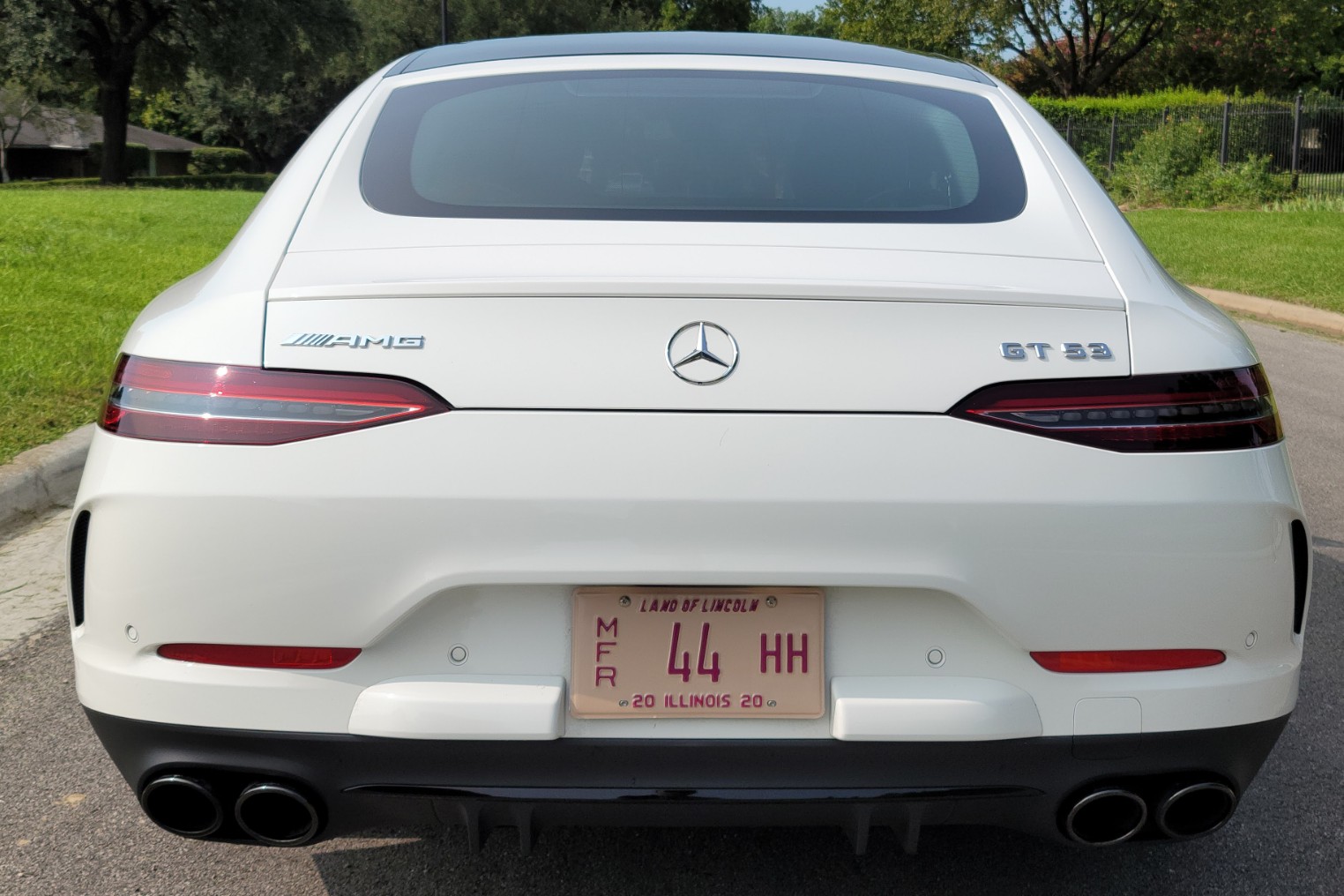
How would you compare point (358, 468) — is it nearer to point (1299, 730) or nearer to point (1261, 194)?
point (1299, 730)

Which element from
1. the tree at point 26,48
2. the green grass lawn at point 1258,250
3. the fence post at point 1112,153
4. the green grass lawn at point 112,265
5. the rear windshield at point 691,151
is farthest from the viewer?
the tree at point 26,48

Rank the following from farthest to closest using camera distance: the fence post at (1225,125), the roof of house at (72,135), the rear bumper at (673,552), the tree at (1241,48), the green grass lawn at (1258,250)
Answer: the roof of house at (72,135)
the tree at (1241,48)
the fence post at (1225,125)
the green grass lawn at (1258,250)
the rear bumper at (673,552)

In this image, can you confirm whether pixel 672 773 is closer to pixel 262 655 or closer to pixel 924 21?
pixel 262 655

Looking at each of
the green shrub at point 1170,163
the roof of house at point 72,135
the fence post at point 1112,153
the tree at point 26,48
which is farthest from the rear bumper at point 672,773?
the roof of house at point 72,135

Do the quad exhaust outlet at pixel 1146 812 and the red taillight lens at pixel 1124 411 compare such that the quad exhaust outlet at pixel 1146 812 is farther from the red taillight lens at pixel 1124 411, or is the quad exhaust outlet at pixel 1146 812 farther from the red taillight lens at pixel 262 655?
the red taillight lens at pixel 262 655

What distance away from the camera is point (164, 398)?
2092mm

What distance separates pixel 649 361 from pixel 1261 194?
26.3 meters

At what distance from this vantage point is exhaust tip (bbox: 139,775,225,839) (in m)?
2.13

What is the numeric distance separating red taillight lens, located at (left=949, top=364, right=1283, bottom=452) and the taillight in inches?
12.7

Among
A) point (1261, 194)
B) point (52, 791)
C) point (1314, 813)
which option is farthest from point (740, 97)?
point (1261, 194)

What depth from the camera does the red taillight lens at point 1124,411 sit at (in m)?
2.03

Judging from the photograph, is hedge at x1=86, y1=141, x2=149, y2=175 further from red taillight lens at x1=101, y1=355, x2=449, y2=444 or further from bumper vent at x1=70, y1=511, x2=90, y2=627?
red taillight lens at x1=101, y1=355, x2=449, y2=444

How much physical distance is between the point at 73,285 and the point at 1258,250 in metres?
14.0

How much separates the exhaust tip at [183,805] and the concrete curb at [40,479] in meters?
3.41
